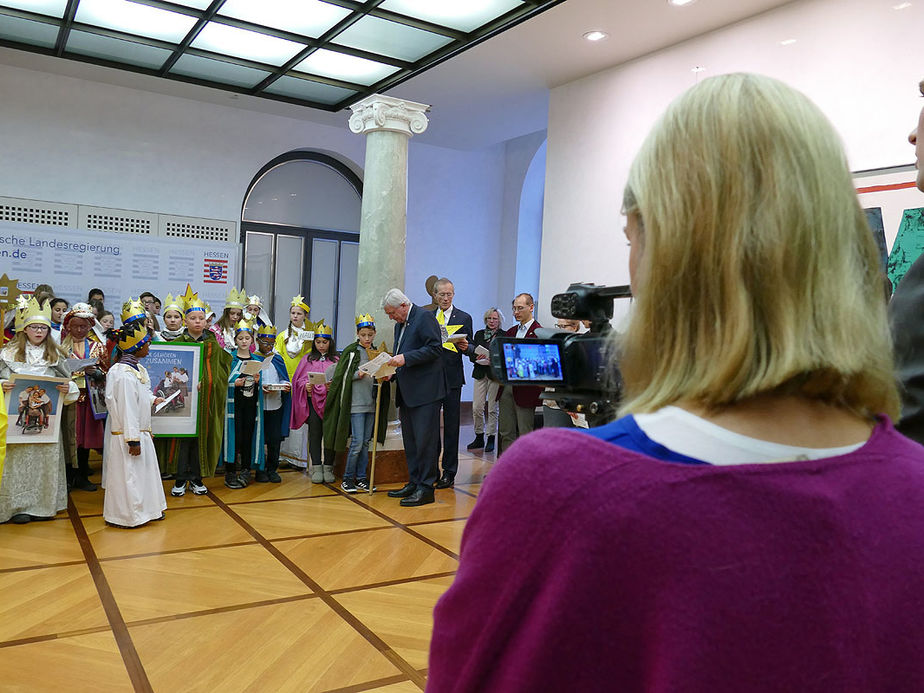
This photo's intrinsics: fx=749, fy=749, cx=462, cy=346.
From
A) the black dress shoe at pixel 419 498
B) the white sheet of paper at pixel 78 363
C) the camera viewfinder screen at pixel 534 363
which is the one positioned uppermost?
the camera viewfinder screen at pixel 534 363

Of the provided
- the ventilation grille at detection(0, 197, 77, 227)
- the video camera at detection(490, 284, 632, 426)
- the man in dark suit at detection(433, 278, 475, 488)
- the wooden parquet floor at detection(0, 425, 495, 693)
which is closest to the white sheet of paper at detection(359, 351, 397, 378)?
the man in dark suit at detection(433, 278, 475, 488)

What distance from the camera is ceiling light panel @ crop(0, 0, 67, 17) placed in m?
6.70

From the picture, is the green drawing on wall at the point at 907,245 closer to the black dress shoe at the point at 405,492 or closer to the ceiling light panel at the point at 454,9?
the ceiling light panel at the point at 454,9

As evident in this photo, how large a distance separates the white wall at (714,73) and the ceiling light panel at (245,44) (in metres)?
2.96

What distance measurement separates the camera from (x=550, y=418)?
6.41 ft

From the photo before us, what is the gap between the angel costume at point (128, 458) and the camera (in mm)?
5148

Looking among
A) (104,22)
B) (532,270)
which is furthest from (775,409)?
(532,270)

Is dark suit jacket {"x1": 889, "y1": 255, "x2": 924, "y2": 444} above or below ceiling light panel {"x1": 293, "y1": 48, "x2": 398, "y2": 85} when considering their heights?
below

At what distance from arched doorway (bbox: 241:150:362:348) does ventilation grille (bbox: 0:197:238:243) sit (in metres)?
0.56

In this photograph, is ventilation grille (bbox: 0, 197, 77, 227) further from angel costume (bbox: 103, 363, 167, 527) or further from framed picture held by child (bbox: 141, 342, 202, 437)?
angel costume (bbox: 103, 363, 167, 527)

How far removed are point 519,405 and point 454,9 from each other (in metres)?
3.50

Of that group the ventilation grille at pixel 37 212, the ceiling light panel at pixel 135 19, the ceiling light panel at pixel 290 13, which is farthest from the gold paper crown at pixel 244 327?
the ventilation grille at pixel 37 212

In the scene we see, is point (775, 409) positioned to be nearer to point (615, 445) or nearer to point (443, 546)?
point (615, 445)

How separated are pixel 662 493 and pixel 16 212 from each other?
9.94 metres
